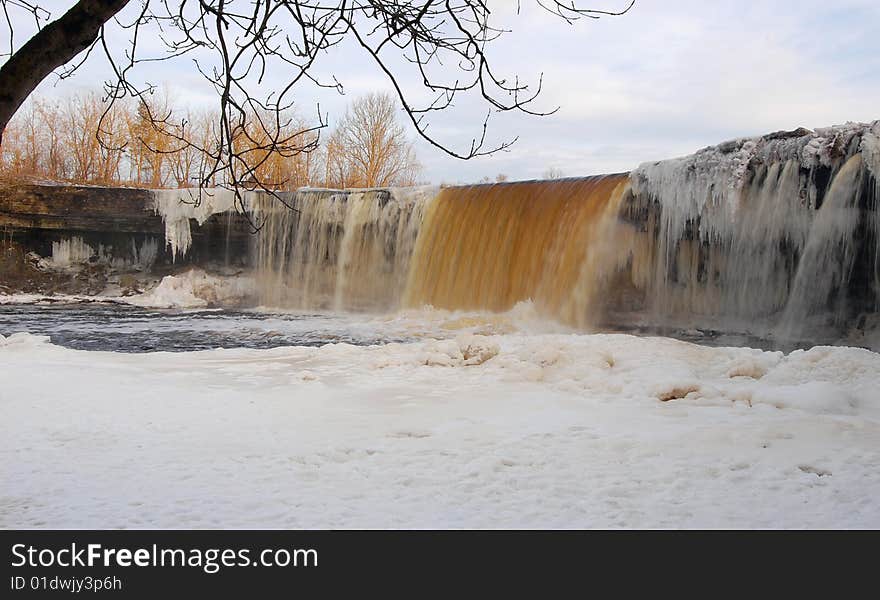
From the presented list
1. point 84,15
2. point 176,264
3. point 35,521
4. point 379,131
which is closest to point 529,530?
point 35,521

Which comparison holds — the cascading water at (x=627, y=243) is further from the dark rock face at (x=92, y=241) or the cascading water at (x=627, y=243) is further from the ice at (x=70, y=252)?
the ice at (x=70, y=252)

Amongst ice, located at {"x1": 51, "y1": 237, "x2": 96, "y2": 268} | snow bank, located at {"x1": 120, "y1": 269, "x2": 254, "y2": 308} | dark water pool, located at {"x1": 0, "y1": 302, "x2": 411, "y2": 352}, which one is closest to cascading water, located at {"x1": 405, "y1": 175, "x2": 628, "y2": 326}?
dark water pool, located at {"x1": 0, "y1": 302, "x2": 411, "y2": 352}

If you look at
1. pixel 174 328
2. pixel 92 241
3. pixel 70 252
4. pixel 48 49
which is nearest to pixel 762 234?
pixel 174 328

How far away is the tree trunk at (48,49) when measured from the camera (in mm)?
2471

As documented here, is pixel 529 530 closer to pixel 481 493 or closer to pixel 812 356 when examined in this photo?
pixel 481 493

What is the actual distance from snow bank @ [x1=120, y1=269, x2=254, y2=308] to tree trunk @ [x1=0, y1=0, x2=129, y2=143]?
1691 cm

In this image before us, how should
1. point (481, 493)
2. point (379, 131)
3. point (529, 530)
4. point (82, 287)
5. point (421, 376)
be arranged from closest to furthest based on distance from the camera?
→ point (529, 530), point (481, 493), point (421, 376), point (82, 287), point (379, 131)

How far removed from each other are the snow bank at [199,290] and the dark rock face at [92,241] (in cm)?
34

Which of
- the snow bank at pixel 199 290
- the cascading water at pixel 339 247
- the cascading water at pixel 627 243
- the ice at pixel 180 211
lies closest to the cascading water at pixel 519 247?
the cascading water at pixel 627 243

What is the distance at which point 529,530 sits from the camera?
2.82m

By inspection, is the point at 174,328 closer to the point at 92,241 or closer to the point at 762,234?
the point at 92,241

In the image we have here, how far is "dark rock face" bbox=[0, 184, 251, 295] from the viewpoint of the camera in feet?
61.1

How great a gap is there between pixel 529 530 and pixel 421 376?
3.72m

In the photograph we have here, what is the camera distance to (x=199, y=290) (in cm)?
1944
